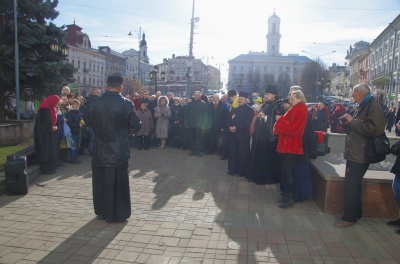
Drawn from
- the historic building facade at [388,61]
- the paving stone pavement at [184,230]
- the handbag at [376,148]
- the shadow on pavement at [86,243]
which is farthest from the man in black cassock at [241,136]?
the historic building facade at [388,61]

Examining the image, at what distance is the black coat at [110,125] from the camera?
4.89 meters

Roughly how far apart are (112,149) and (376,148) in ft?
12.0

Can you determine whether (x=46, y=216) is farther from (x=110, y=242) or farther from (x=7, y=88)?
(x=7, y=88)

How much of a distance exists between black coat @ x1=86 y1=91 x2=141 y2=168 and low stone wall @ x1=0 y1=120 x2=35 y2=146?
7.63 m

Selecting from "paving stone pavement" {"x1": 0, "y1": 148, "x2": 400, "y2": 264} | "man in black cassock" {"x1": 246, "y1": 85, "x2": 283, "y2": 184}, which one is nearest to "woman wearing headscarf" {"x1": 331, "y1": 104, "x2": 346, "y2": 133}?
"man in black cassock" {"x1": 246, "y1": 85, "x2": 283, "y2": 184}

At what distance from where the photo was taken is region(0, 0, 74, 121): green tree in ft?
48.8

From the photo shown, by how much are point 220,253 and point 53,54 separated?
14346 millimetres

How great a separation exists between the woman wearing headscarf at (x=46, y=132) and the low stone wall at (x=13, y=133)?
13.9 feet

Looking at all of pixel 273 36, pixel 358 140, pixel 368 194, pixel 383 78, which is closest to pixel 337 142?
pixel 368 194

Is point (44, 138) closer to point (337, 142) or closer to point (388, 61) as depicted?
point (337, 142)

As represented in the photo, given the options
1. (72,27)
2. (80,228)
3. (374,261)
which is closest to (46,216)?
(80,228)

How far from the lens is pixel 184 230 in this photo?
186 inches

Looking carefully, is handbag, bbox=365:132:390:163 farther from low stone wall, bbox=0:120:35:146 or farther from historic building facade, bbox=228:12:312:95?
historic building facade, bbox=228:12:312:95

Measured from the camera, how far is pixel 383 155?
4738mm
